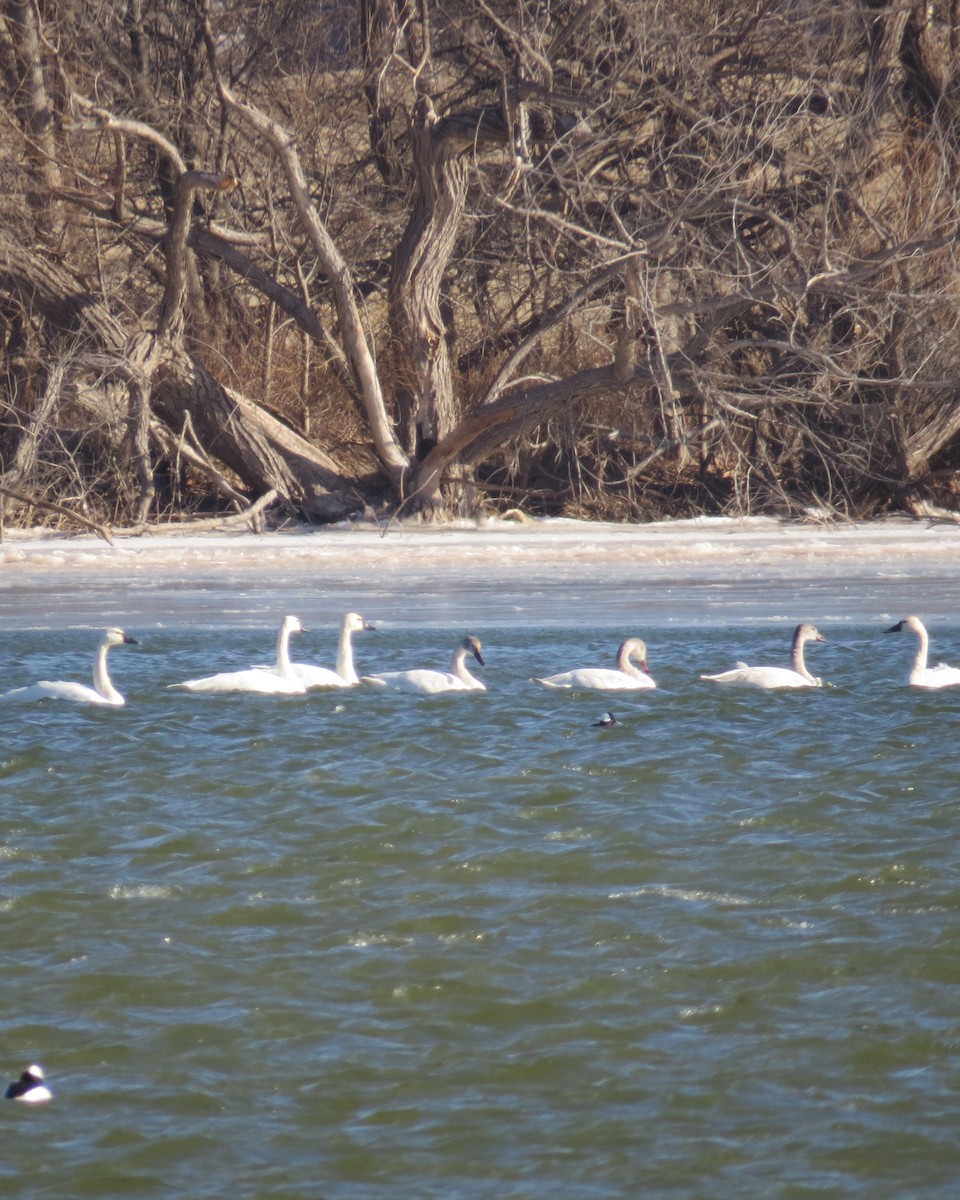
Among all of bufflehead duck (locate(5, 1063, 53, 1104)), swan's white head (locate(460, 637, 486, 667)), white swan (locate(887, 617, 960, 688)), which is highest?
swan's white head (locate(460, 637, 486, 667))

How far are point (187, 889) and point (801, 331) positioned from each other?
14.5 meters

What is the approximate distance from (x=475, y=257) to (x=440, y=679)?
10.8 m

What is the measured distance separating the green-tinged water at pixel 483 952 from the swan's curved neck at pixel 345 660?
0.88 metres

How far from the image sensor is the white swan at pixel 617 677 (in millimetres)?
9789

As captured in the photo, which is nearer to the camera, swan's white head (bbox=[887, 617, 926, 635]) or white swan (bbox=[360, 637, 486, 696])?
white swan (bbox=[360, 637, 486, 696])

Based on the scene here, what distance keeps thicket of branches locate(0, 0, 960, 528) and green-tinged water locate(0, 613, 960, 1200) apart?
26.8ft

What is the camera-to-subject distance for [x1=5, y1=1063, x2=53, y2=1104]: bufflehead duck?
4.23 meters

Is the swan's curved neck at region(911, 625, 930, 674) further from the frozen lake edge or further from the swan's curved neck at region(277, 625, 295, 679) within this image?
the swan's curved neck at region(277, 625, 295, 679)

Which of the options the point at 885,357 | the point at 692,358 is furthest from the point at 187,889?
the point at 885,357

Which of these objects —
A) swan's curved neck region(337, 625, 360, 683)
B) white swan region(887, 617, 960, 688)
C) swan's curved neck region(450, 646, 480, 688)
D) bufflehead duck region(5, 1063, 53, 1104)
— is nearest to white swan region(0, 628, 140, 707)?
swan's curved neck region(337, 625, 360, 683)

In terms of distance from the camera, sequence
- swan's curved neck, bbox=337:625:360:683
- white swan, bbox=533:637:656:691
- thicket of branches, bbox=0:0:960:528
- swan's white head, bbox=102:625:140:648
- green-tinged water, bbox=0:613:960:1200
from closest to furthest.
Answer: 1. green-tinged water, bbox=0:613:960:1200
2. white swan, bbox=533:637:656:691
3. swan's white head, bbox=102:625:140:648
4. swan's curved neck, bbox=337:625:360:683
5. thicket of branches, bbox=0:0:960:528

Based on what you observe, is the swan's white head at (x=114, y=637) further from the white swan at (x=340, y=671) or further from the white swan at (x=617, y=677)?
the white swan at (x=617, y=677)

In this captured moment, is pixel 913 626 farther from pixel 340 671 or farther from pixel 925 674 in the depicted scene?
pixel 340 671

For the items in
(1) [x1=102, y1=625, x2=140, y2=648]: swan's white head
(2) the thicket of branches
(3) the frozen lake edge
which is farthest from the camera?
(2) the thicket of branches
